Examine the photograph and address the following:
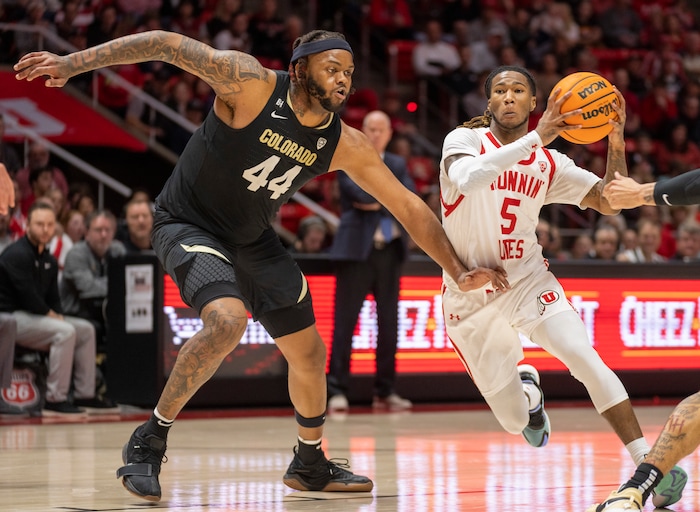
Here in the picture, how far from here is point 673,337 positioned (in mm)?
11133

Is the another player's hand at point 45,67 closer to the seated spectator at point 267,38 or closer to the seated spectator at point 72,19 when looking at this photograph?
the seated spectator at point 72,19

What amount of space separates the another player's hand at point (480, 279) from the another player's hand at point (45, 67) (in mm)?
2080

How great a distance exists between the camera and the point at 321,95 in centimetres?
546

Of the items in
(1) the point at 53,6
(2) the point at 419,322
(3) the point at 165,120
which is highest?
(1) the point at 53,6

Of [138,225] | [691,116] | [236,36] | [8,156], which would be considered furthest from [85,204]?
[691,116]

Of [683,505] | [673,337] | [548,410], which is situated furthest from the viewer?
[673,337]

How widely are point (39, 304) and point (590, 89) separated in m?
5.46

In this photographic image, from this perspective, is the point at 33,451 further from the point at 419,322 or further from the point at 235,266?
the point at 419,322

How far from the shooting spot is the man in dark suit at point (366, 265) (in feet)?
32.4

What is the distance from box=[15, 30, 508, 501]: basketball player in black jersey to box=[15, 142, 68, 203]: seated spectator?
6.74 m

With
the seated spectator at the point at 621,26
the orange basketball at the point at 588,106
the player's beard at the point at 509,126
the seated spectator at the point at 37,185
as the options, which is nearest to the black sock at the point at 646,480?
the orange basketball at the point at 588,106

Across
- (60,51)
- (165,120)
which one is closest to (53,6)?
(60,51)

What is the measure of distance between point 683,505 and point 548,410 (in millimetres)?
4931

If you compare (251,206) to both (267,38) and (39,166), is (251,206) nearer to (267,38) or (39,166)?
(39,166)
